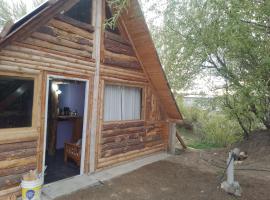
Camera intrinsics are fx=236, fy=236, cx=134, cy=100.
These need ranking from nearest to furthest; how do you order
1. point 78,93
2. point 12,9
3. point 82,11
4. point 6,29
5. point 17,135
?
point 6,29 < point 17,135 < point 82,11 < point 78,93 < point 12,9

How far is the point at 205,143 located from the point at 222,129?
111cm

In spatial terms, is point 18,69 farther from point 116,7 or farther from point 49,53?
point 116,7

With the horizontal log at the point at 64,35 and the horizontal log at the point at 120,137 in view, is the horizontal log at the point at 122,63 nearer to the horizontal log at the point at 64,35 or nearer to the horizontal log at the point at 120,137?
the horizontal log at the point at 64,35

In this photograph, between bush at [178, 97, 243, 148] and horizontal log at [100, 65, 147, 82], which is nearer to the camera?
horizontal log at [100, 65, 147, 82]

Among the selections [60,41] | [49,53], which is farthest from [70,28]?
[49,53]

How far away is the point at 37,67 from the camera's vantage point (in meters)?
4.48

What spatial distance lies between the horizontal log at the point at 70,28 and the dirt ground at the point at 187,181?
337 cm

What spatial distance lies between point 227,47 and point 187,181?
12.3 feet

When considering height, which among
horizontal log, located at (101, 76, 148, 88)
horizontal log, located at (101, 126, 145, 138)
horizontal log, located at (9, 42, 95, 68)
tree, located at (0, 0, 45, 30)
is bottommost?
horizontal log, located at (101, 126, 145, 138)

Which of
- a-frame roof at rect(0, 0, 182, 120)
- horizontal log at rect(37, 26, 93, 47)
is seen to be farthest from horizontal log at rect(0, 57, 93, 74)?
horizontal log at rect(37, 26, 93, 47)

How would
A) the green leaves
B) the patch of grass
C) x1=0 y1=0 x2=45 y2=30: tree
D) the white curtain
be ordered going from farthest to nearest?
x1=0 y1=0 x2=45 y2=30: tree → the patch of grass → the white curtain → the green leaves

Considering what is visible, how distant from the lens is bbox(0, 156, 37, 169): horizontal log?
13.2ft

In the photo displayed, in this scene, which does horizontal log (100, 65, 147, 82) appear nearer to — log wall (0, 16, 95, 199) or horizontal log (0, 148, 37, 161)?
log wall (0, 16, 95, 199)

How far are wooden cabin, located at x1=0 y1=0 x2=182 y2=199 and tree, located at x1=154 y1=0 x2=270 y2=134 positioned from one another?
123 centimetres
